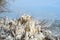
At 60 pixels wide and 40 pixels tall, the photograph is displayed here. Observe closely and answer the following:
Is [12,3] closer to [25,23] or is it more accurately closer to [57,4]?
[57,4]

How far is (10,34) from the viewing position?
2203mm

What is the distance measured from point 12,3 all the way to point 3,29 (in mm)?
1129

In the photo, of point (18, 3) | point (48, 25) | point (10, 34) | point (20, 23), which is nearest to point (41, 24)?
point (48, 25)

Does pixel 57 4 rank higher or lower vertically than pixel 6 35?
higher

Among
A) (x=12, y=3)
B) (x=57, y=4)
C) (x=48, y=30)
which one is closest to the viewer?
(x=48, y=30)

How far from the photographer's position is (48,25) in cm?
244

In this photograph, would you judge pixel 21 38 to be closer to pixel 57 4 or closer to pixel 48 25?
pixel 48 25

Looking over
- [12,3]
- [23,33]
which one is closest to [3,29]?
[23,33]

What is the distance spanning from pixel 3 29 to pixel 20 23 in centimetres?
25

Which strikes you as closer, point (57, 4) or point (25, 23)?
point (25, 23)

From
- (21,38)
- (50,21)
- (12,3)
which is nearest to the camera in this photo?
(21,38)

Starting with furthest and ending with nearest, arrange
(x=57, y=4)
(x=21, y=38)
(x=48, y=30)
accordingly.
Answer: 1. (x=57, y=4)
2. (x=48, y=30)
3. (x=21, y=38)

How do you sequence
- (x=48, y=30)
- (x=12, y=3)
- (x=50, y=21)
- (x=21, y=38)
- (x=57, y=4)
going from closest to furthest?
(x=21, y=38), (x=48, y=30), (x=50, y=21), (x=57, y=4), (x=12, y=3)

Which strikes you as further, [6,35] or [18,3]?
[18,3]
